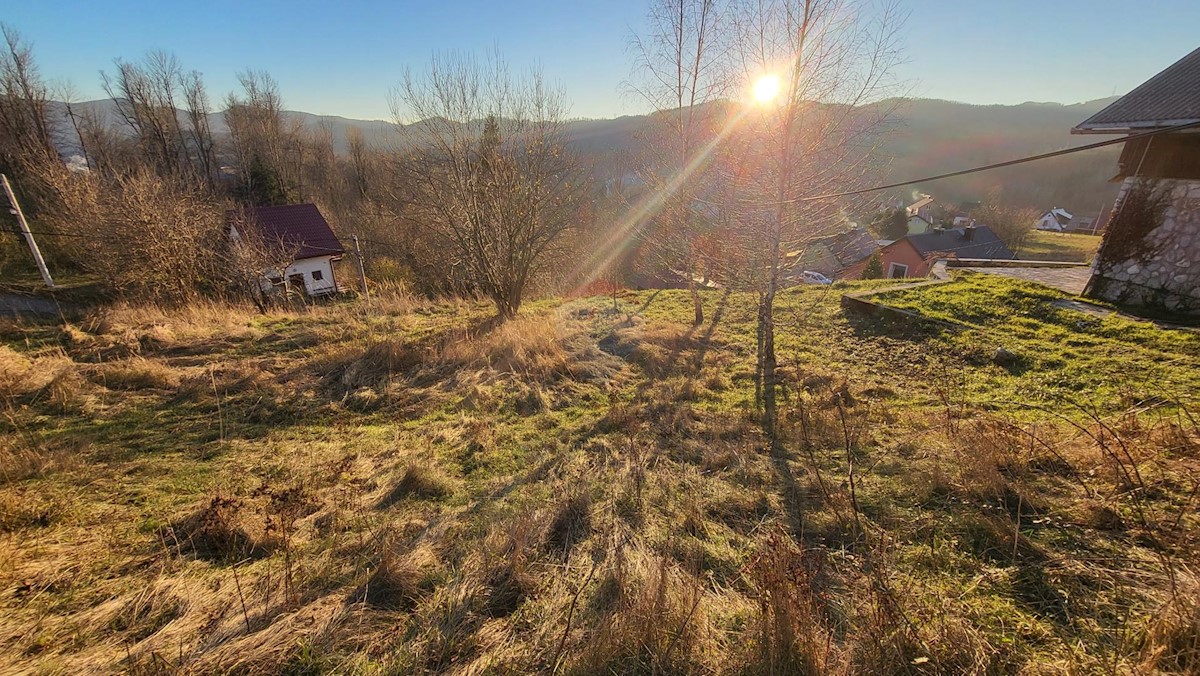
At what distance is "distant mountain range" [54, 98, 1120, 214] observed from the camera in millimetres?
59719

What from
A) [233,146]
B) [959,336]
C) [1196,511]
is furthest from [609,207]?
[233,146]

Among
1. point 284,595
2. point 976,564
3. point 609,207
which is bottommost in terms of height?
point 976,564

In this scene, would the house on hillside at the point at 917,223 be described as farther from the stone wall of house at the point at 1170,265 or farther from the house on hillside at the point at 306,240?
the house on hillside at the point at 306,240

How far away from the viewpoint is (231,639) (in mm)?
2045

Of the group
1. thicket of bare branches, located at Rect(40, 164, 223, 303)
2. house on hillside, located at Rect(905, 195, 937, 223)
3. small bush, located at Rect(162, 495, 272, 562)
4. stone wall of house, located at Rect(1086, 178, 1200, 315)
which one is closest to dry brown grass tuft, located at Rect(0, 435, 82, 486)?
small bush, located at Rect(162, 495, 272, 562)

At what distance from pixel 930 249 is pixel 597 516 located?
36.4 meters

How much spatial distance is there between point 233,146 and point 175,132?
12.2 ft

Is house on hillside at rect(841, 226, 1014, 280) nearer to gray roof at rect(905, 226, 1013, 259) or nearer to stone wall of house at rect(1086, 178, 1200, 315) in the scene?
gray roof at rect(905, 226, 1013, 259)

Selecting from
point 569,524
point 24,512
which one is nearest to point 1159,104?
point 569,524

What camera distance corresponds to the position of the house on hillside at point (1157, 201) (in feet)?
22.7

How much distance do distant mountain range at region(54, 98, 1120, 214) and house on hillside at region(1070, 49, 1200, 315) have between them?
36.9 m

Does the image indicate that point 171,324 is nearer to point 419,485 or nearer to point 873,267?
point 419,485

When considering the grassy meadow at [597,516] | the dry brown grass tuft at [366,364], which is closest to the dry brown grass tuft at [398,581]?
the grassy meadow at [597,516]

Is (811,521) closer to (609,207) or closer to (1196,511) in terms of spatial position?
(1196,511)
